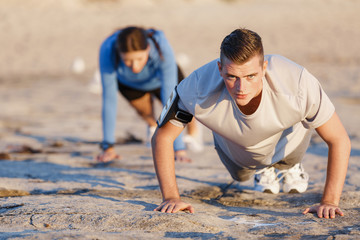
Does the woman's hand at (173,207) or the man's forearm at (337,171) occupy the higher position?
the man's forearm at (337,171)

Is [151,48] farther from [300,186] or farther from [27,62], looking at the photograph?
[27,62]

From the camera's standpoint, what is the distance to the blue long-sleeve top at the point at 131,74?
4293 millimetres

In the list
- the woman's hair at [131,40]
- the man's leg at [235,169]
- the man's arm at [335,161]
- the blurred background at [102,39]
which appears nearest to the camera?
the man's arm at [335,161]

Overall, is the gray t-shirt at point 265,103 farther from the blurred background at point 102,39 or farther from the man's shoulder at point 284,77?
the blurred background at point 102,39

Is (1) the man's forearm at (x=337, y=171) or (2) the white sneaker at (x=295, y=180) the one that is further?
(2) the white sneaker at (x=295, y=180)

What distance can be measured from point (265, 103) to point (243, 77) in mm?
224

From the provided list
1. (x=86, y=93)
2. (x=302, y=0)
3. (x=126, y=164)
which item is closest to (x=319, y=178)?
(x=126, y=164)

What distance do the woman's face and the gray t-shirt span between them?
1.48 m

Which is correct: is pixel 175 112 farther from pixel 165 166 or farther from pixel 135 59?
pixel 135 59

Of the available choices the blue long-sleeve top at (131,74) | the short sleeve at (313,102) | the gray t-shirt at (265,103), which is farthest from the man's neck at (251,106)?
the blue long-sleeve top at (131,74)

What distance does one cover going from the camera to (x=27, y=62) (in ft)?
46.7

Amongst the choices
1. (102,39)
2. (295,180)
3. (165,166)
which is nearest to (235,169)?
(295,180)

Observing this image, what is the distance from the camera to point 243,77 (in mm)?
2262

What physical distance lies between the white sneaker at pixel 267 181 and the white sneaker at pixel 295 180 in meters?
0.06
